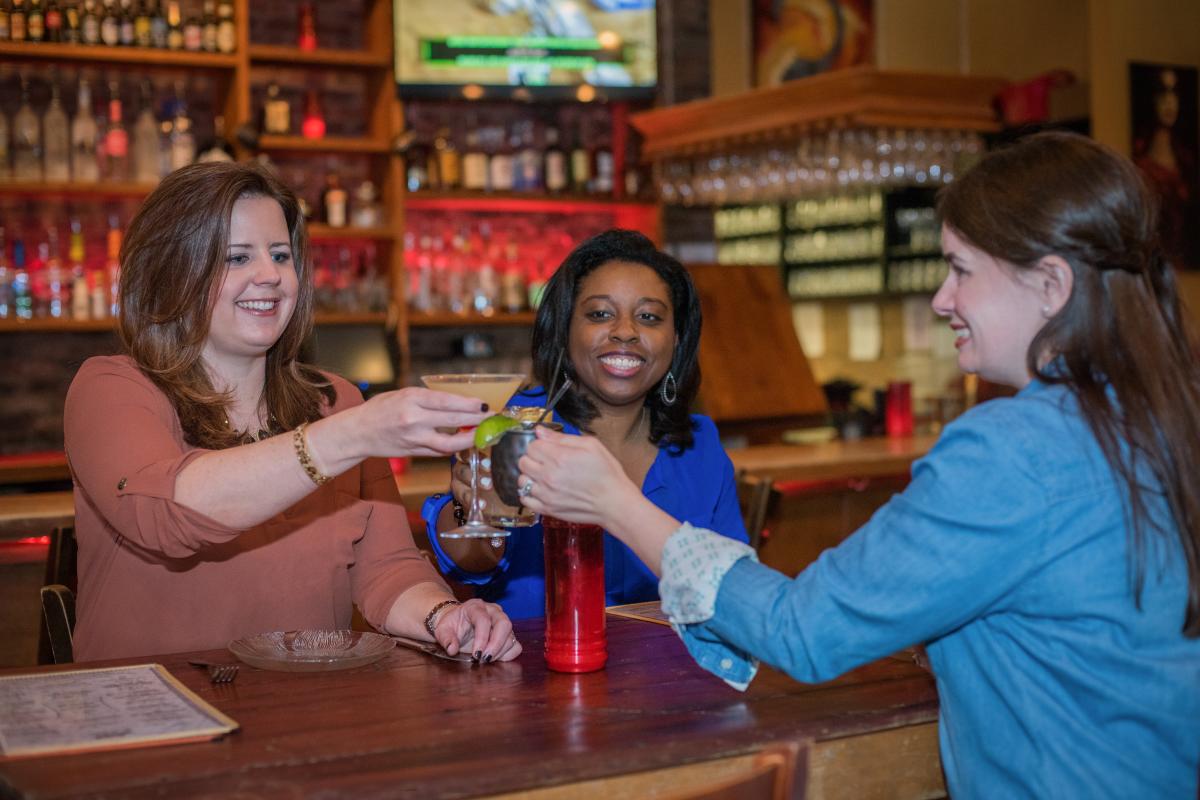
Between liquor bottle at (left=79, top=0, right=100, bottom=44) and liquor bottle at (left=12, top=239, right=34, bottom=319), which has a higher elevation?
liquor bottle at (left=79, top=0, right=100, bottom=44)

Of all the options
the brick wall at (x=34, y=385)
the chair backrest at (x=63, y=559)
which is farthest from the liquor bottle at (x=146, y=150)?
the chair backrest at (x=63, y=559)

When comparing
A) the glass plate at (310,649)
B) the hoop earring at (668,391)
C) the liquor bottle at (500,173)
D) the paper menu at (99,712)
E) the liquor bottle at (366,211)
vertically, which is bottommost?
the glass plate at (310,649)

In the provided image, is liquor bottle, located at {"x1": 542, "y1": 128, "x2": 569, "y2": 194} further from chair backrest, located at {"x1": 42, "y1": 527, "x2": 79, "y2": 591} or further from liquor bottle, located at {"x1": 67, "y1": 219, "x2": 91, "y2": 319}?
chair backrest, located at {"x1": 42, "y1": 527, "x2": 79, "y2": 591}

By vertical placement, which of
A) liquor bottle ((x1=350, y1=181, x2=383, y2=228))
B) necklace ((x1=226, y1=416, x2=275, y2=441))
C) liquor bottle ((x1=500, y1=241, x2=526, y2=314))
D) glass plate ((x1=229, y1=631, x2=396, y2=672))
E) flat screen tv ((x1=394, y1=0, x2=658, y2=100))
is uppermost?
flat screen tv ((x1=394, y1=0, x2=658, y2=100))

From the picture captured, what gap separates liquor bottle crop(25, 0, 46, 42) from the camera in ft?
17.6

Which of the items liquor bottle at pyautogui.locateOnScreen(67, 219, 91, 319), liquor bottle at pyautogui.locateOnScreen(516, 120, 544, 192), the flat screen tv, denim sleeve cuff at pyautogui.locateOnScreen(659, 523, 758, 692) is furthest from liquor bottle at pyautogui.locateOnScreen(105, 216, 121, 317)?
denim sleeve cuff at pyautogui.locateOnScreen(659, 523, 758, 692)

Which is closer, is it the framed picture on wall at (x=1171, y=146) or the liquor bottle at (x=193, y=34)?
the liquor bottle at (x=193, y=34)

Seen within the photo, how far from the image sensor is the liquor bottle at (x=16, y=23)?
5.34 meters

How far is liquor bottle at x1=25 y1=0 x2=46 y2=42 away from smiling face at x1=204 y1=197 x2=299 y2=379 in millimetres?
3806

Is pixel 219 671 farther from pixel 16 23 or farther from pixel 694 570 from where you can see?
pixel 16 23

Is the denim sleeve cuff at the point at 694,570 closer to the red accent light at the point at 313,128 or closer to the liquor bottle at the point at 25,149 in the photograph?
the liquor bottle at the point at 25,149

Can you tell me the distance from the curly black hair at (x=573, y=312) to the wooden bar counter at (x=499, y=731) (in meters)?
0.86

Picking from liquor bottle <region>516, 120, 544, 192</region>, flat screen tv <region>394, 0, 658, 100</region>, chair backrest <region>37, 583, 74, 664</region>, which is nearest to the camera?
chair backrest <region>37, 583, 74, 664</region>

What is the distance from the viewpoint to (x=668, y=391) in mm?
2824
